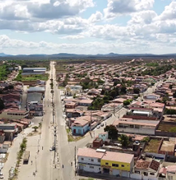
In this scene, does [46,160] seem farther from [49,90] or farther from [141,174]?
[49,90]

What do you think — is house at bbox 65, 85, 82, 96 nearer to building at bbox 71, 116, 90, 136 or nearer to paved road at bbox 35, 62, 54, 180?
paved road at bbox 35, 62, 54, 180

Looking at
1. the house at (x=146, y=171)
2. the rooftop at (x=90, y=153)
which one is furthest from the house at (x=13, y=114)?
the house at (x=146, y=171)

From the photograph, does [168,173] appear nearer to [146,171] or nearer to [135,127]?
[146,171]

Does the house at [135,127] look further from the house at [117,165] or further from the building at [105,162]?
the house at [117,165]

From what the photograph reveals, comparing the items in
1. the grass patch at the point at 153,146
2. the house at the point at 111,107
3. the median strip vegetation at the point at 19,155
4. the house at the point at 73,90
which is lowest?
the median strip vegetation at the point at 19,155

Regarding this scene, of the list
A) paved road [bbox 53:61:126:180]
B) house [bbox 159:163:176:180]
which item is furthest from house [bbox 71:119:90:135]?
house [bbox 159:163:176:180]
